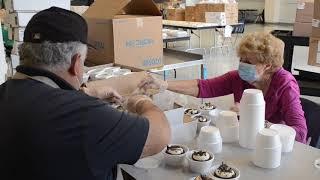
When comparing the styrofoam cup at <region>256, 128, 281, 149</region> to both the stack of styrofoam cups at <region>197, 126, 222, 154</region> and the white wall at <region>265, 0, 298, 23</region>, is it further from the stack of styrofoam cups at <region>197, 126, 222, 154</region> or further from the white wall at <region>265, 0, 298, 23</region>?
the white wall at <region>265, 0, 298, 23</region>

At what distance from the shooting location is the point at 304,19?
3.79 m

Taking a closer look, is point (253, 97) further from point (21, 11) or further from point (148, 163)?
point (21, 11)

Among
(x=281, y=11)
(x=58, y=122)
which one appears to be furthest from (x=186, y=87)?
(x=281, y=11)

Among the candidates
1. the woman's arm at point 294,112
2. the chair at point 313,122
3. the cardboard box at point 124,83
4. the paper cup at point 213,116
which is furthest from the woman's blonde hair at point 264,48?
the cardboard box at point 124,83

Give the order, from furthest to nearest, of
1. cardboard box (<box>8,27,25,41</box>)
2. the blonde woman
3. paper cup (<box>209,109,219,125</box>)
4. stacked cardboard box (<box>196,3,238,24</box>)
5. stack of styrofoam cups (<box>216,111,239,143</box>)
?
stacked cardboard box (<box>196,3,238,24</box>), cardboard box (<box>8,27,25,41</box>), the blonde woman, paper cup (<box>209,109,219,125</box>), stack of styrofoam cups (<box>216,111,239,143</box>)

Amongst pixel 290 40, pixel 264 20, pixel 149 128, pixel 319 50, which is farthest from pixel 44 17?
pixel 264 20

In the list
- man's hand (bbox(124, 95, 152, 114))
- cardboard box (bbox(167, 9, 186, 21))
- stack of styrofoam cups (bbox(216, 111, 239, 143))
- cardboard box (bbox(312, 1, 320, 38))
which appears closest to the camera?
man's hand (bbox(124, 95, 152, 114))

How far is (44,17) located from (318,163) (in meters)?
1.13

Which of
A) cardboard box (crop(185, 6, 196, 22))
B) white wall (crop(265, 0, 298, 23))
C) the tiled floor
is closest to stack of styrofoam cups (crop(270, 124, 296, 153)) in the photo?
the tiled floor

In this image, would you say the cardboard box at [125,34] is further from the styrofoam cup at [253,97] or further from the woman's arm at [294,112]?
the styrofoam cup at [253,97]

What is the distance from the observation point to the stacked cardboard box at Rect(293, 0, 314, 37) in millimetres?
3725

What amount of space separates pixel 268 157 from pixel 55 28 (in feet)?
A: 2.87

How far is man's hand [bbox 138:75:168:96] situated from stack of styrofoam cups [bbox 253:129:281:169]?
0.63 meters

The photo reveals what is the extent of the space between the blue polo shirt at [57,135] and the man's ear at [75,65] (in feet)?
0.30
